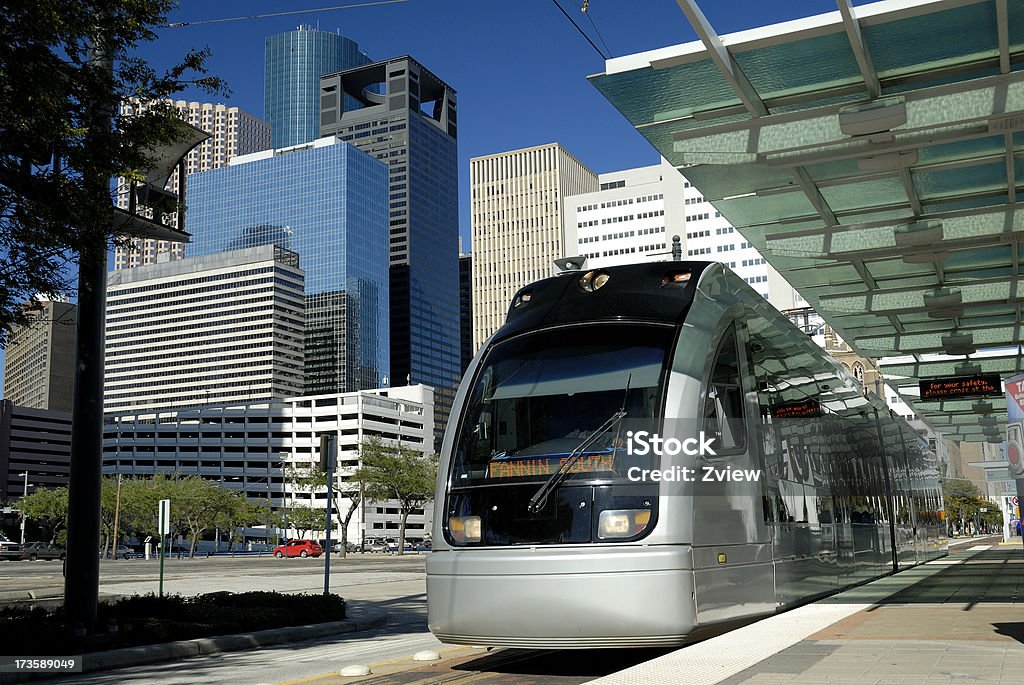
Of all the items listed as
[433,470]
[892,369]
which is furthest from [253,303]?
[892,369]

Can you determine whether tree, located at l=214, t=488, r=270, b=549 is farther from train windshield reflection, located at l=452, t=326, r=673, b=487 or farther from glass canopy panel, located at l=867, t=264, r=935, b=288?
train windshield reflection, located at l=452, t=326, r=673, b=487

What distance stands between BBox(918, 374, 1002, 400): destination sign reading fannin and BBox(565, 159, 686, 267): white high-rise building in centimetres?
13800

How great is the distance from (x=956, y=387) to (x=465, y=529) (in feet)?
60.4

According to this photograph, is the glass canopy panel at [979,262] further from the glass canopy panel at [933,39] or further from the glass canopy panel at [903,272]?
the glass canopy panel at [933,39]

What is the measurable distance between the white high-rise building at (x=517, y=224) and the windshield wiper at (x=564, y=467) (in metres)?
175

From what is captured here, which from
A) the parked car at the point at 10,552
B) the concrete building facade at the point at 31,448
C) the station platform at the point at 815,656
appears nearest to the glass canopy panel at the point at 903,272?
the station platform at the point at 815,656

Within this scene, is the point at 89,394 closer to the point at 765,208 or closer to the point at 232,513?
the point at 765,208

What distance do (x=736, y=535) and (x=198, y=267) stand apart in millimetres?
187077

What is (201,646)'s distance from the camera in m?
12.2

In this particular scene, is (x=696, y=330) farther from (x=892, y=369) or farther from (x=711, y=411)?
(x=892, y=369)

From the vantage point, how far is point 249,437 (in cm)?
16388

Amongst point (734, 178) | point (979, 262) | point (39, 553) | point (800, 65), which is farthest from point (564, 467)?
point (39, 553)

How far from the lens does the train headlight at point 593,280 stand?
10.2 meters

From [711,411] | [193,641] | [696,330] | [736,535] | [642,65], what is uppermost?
[642,65]
